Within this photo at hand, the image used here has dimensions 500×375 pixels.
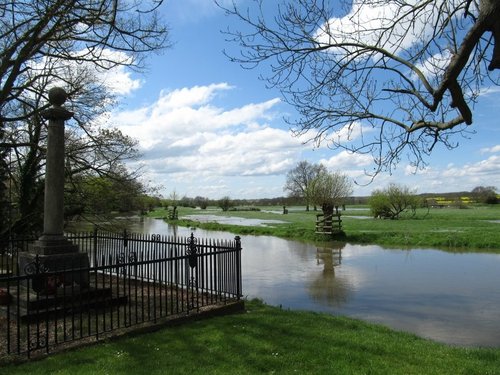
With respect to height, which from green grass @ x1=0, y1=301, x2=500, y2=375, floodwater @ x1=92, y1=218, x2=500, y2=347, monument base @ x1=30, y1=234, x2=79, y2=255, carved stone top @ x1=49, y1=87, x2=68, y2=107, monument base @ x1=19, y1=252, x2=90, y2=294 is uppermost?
carved stone top @ x1=49, y1=87, x2=68, y2=107

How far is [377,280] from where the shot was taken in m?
15.3

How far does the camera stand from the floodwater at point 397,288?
9.98 meters

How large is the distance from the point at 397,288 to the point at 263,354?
8.97 metres

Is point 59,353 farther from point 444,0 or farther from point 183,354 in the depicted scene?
point 444,0

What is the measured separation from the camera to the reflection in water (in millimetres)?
12391

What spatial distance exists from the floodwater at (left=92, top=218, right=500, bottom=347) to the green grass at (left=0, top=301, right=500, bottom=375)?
2298mm

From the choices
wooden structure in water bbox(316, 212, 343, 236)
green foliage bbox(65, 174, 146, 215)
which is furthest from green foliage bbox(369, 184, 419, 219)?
green foliage bbox(65, 174, 146, 215)

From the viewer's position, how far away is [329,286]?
1431 centimetres

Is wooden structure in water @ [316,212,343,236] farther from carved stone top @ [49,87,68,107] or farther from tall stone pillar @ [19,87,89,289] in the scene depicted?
carved stone top @ [49,87,68,107]

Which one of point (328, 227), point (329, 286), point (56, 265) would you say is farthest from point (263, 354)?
point (328, 227)

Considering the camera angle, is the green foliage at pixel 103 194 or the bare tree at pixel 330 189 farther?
the bare tree at pixel 330 189

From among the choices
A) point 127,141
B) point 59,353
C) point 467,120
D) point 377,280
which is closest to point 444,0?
point 467,120

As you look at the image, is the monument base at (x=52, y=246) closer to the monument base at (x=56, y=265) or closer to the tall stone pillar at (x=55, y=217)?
the tall stone pillar at (x=55, y=217)

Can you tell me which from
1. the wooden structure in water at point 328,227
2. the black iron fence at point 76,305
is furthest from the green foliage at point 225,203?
the black iron fence at point 76,305
